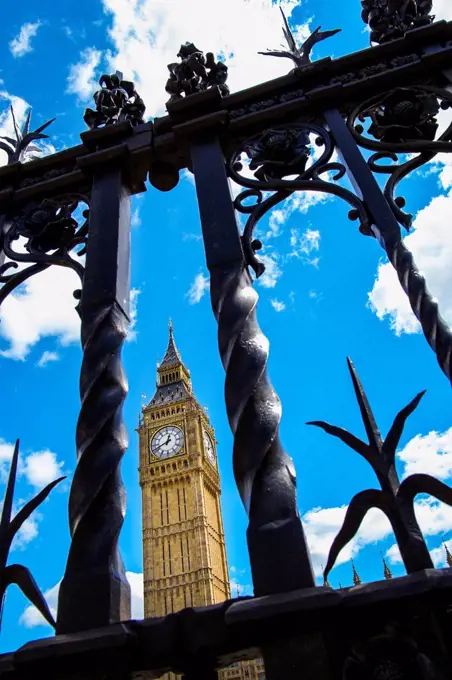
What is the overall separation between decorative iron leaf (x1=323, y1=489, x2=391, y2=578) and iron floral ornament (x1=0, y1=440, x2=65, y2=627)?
125 centimetres

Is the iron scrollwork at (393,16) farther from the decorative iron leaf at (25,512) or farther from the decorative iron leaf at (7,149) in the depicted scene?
the decorative iron leaf at (25,512)

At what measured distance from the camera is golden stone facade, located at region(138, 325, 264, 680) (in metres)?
57.6

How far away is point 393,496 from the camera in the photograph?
2.28 m

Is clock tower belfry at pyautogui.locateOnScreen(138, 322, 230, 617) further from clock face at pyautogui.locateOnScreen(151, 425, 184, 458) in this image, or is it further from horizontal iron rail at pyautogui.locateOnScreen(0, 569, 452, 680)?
horizontal iron rail at pyautogui.locateOnScreen(0, 569, 452, 680)

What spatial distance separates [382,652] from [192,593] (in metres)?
60.3

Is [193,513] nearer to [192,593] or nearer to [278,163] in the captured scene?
[192,593]

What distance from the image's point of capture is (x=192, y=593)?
56.9 metres

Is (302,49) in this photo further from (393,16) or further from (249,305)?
(249,305)

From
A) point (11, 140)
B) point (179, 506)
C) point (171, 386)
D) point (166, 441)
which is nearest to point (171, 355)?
point (171, 386)

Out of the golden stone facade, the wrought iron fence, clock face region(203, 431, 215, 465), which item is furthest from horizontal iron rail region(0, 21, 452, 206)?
clock face region(203, 431, 215, 465)

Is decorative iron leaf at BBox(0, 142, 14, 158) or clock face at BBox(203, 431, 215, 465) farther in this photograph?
clock face at BBox(203, 431, 215, 465)

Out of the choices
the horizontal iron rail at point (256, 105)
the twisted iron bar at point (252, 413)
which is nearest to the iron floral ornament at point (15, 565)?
the twisted iron bar at point (252, 413)

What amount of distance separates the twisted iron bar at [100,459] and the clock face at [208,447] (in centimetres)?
6113

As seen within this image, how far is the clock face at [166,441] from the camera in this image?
62125 mm
